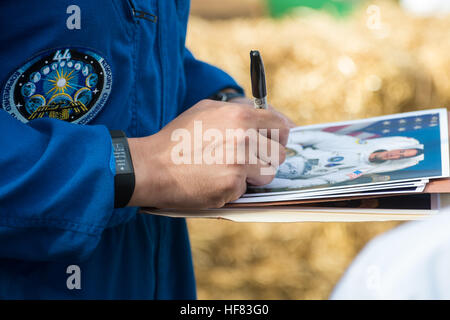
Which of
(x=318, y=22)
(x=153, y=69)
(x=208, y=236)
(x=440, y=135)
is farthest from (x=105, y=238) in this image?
(x=318, y=22)

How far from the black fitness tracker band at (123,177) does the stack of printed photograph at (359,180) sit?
6cm

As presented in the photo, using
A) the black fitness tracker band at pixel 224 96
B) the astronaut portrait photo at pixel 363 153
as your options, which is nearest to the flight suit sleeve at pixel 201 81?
the black fitness tracker band at pixel 224 96

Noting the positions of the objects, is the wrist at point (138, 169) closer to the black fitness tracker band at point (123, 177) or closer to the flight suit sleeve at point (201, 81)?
the black fitness tracker band at point (123, 177)

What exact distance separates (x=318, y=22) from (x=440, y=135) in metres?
1.57

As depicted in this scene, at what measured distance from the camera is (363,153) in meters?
0.62

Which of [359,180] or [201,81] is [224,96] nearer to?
[201,81]

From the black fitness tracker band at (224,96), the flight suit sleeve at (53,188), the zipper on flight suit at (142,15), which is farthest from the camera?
the black fitness tracker band at (224,96)

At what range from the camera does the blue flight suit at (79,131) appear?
0.46 metres

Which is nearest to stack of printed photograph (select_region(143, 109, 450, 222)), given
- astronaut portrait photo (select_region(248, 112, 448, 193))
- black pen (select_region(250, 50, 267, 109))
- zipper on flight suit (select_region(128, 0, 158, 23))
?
astronaut portrait photo (select_region(248, 112, 448, 193))

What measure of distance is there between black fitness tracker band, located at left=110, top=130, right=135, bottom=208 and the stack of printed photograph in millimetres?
56

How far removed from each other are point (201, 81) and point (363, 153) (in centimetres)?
28

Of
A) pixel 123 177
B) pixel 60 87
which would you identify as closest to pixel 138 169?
pixel 123 177

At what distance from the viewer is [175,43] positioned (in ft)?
2.13

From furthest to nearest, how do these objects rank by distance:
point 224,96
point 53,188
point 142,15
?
1. point 224,96
2. point 142,15
3. point 53,188
